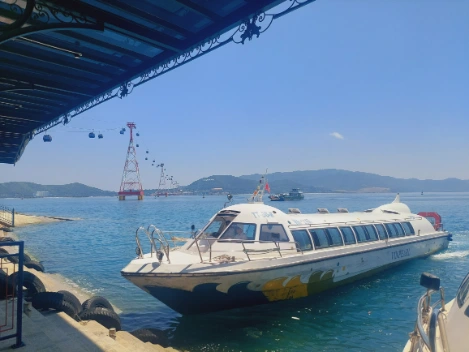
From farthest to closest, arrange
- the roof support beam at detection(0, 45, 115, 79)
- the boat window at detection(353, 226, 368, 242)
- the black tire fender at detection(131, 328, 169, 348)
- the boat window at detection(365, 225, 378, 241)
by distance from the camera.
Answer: the boat window at detection(365, 225, 378, 241) < the boat window at detection(353, 226, 368, 242) < the black tire fender at detection(131, 328, 169, 348) < the roof support beam at detection(0, 45, 115, 79)

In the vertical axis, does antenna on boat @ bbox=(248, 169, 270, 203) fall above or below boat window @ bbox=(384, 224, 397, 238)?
above

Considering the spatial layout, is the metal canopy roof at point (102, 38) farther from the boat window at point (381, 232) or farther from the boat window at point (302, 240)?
the boat window at point (381, 232)

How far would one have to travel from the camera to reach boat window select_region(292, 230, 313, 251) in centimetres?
1252

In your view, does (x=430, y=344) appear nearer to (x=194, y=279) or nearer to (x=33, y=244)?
(x=194, y=279)

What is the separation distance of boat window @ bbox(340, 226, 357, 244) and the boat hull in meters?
0.89

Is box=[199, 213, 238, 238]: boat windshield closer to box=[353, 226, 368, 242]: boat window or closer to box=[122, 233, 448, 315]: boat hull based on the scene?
box=[122, 233, 448, 315]: boat hull

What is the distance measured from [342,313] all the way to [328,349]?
275 cm

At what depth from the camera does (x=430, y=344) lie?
4.06 m

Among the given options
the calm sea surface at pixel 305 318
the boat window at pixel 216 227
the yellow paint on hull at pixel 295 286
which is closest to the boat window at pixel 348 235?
the calm sea surface at pixel 305 318

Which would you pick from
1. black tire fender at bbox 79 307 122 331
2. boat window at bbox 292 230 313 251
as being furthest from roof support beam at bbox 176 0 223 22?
boat window at bbox 292 230 313 251

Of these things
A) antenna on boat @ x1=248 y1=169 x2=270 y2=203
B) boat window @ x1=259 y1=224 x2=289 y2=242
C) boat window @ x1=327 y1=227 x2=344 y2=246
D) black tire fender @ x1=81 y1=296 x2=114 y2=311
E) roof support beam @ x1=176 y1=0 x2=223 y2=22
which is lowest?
black tire fender @ x1=81 y1=296 x2=114 y2=311

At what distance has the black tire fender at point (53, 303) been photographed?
8492 millimetres

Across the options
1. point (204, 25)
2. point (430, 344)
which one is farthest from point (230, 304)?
point (204, 25)

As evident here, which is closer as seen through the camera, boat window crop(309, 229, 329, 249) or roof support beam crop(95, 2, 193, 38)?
roof support beam crop(95, 2, 193, 38)
